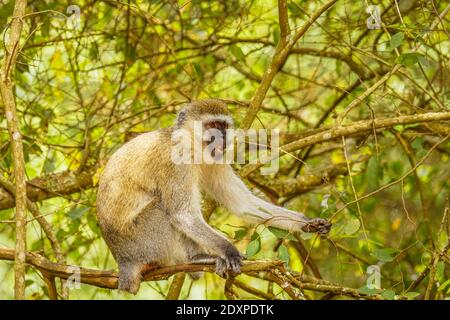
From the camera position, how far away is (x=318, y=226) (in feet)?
19.3

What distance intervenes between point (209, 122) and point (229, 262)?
136 cm

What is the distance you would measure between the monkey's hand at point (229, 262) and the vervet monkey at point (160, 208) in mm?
197

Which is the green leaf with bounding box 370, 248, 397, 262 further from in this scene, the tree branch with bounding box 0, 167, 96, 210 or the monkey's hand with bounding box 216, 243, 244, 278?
the tree branch with bounding box 0, 167, 96, 210

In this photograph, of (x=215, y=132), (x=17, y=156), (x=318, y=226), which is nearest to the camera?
(x=17, y=156)

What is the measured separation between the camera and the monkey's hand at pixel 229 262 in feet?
18.1

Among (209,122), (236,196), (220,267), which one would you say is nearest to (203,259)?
(220,267)

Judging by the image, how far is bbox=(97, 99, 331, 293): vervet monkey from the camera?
6027 millimetres

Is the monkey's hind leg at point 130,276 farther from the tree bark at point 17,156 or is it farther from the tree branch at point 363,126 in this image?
the tree branch at point 363,126

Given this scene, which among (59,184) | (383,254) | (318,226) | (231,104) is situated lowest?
(383,254)

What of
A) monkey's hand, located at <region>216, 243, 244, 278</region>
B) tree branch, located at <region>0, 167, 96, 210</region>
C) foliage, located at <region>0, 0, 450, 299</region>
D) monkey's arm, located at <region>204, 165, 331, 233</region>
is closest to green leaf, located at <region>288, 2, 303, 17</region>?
foliage, located at <region>0, 0, 450, 299</region>

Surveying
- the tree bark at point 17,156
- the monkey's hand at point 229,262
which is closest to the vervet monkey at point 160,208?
the monkey's hand at point 229,262

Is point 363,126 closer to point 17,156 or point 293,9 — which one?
point 293,9

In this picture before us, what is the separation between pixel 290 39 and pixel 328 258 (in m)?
4.04

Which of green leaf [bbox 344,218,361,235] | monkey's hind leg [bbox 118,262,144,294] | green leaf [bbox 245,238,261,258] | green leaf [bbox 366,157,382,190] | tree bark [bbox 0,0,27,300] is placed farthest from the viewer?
green leaf [bbox 366,157,382,190]
